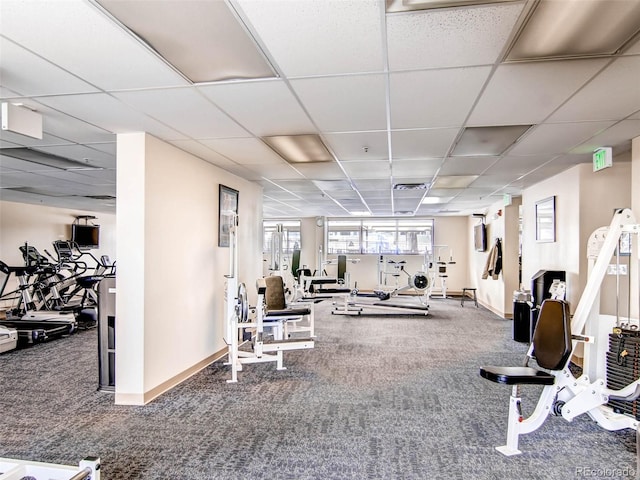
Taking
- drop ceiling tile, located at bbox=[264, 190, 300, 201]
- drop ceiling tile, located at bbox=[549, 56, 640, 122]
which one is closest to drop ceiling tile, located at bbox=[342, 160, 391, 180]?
drop ceiling tile, located at bbox=[264, 190, 300, 201]

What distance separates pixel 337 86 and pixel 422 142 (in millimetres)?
1527

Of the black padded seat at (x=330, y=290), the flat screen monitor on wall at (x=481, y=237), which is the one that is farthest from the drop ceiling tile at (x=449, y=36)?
the flat screen monitor on wall at (x=481, y=237)

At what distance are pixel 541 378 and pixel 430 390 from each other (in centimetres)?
128

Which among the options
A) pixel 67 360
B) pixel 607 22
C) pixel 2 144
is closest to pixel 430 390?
pixel 607 22

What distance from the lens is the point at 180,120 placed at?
3135 millimetres

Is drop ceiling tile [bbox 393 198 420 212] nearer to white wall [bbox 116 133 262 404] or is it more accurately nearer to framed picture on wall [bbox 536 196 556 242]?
framed picture on wall [bbox 536 196 556 242]

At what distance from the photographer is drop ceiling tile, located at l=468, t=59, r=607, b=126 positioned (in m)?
2.21

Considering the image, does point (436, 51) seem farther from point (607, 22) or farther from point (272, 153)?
point (272, 153)

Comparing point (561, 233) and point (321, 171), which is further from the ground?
point (321, 171)

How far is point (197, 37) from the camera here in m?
1.94

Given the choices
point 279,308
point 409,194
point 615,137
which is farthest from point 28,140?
point 409,194

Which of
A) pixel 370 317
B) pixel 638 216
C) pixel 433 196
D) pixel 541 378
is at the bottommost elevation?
pixel 370 317

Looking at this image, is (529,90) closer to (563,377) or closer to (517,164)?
(563,377)

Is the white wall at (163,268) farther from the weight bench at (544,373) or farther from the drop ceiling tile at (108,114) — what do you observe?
the weight bench at (544,373)
